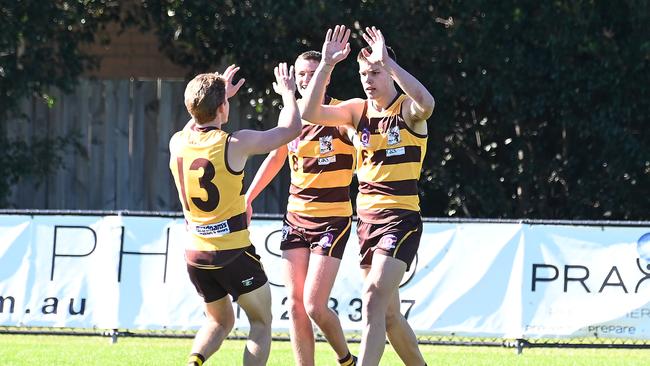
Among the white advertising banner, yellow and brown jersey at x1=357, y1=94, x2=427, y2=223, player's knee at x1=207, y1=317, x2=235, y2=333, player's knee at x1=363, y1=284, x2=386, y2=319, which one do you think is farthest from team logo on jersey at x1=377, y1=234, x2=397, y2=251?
the white advertising banner

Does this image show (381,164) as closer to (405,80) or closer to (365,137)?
(365,137)

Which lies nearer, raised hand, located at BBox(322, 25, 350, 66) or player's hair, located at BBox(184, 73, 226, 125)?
player's hair, located at BBox(184, 73, 226, 125)

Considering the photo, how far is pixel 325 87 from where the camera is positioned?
819 cm

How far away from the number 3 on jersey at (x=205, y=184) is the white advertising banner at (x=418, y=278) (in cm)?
452

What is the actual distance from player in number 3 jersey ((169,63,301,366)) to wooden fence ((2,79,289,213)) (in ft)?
32.9

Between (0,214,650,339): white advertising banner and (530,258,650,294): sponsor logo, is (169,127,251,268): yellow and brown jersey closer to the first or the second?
(0,214,650,339): white advertising banner

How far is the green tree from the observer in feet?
52.7

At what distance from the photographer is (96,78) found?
1777 cm

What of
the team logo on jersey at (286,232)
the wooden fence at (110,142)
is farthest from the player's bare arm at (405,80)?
→ the wooden fence at (110,142)

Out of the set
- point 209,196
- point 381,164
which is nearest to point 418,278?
point 381,164

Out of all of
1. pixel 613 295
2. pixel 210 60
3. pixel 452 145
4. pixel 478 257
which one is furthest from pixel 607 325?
pixel 210 60

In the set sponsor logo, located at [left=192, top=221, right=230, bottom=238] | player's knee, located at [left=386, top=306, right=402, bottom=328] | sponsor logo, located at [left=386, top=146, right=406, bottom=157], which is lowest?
player's knee, located at [left=386, top=306, right=402, bottom=328]

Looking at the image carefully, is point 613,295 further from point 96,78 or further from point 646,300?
point 96,78

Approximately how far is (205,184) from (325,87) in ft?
3.90
